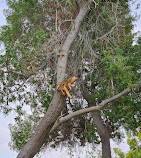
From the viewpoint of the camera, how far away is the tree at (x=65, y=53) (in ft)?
22.1

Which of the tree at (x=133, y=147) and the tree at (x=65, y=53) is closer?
the tree at (x=65, y=53)

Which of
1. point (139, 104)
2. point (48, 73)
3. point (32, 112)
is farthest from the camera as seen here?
point (32, 112)

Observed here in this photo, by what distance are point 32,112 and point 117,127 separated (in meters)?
3.98

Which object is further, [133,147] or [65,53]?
[133,147]

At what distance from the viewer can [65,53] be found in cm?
639

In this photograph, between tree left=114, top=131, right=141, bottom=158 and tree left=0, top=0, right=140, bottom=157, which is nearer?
tree left=0, top=0, right=140, bottom=157

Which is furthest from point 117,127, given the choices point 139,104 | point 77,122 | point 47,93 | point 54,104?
point 54,104

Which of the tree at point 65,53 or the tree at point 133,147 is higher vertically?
the tree at point 65,53

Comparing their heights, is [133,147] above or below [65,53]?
below

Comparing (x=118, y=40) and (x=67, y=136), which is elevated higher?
(x=118, y=40)

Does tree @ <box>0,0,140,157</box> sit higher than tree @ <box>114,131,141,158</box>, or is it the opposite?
tree @ <box>0,0,140,157</box>

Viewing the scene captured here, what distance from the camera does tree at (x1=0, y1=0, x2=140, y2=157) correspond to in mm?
6734

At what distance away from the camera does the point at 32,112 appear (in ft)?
32.8

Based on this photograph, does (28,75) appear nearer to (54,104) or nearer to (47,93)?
(47,93)
